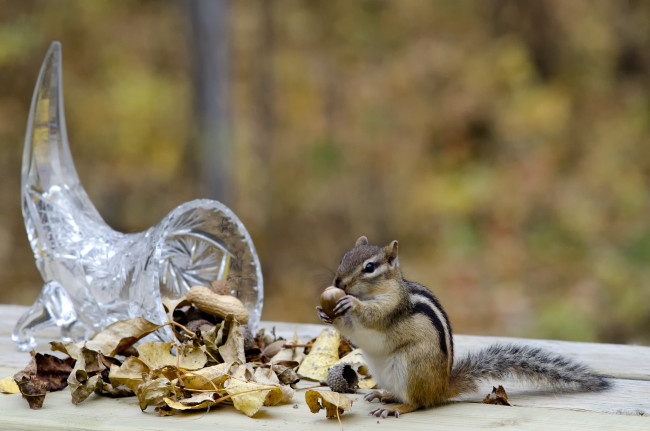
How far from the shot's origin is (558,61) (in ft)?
16.1

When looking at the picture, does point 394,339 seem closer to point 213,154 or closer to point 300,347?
point 300,347

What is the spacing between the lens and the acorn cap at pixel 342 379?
1634mm

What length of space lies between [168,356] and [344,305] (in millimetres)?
386

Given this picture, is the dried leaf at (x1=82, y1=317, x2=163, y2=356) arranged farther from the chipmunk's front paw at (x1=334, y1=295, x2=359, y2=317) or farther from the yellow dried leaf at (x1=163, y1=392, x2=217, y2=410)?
the chipmunk's front paw at (x1=334, y1=295, x2=359, y2=317)

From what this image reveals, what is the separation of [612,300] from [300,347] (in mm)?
2853

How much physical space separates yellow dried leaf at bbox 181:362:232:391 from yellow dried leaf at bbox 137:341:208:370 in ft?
0.14

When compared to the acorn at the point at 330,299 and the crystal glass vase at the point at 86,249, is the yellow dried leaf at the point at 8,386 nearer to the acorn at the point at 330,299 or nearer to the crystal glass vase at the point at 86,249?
the crystal glass vase at the point at 86,249

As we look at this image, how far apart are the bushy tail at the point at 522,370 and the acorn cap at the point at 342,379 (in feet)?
0.66

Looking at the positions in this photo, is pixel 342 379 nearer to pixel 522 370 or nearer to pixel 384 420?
pixel 384 420

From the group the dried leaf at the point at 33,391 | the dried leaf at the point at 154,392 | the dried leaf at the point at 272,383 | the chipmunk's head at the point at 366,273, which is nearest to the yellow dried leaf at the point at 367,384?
the dried leaf at the point at 272,383

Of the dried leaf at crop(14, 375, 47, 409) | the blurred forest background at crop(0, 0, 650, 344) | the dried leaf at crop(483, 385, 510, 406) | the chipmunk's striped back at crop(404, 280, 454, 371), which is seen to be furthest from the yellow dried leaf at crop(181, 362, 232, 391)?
the blurred forest background at crop(0, 0, 650, 344)

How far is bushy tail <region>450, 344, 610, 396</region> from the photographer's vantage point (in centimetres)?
157

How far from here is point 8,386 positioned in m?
1.63

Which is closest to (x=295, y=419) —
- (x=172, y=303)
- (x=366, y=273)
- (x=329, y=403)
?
(x=329, y=403)
